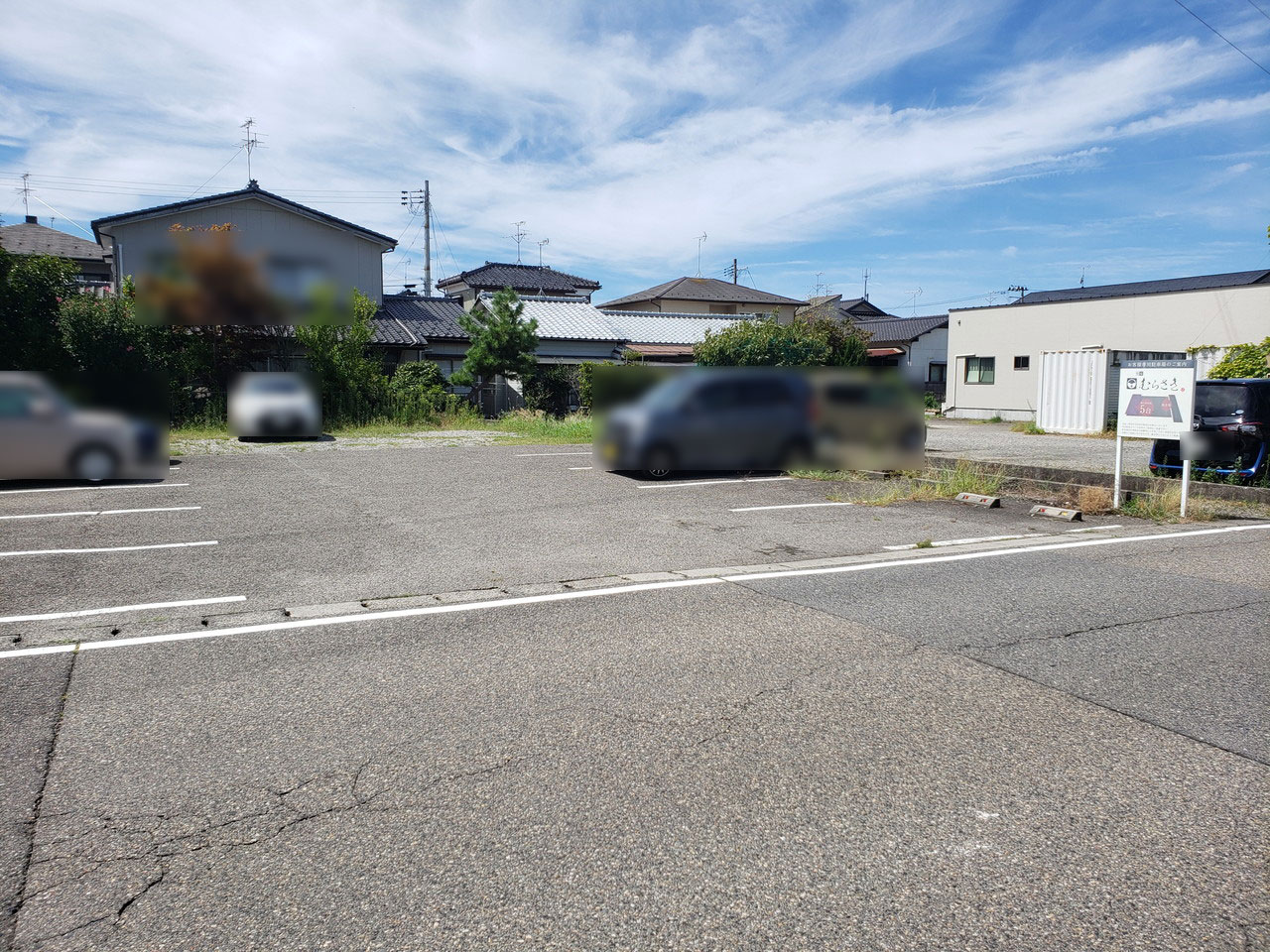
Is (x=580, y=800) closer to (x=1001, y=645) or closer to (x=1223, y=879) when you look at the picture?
(x=1223, y=879)

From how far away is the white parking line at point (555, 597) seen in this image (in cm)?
468

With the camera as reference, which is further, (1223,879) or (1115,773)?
(1115,773)

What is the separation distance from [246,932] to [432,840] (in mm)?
591

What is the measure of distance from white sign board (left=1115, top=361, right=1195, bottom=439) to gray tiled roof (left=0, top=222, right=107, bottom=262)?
32.8 meters

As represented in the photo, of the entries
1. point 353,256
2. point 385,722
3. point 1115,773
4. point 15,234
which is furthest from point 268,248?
point 1115,773

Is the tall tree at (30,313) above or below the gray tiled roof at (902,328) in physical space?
below

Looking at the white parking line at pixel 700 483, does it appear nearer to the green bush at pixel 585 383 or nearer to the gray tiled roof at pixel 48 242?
the green bush at pixel 585 383

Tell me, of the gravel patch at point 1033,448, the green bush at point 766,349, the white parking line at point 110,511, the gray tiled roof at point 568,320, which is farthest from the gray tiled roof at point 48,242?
the gravel patch at point 1033,448

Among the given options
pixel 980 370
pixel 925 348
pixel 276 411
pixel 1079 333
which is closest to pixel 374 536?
pixel 276 411

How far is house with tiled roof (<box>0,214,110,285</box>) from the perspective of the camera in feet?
101

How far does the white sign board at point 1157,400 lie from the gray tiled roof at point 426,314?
775 inches

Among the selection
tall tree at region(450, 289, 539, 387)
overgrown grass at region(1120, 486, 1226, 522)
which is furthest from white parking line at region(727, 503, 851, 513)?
tall tree at region(450, 289, 539, 387)

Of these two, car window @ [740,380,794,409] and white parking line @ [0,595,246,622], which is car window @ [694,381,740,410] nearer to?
car window @ [740,380,794,409]

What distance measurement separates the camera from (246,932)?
2.27 m
